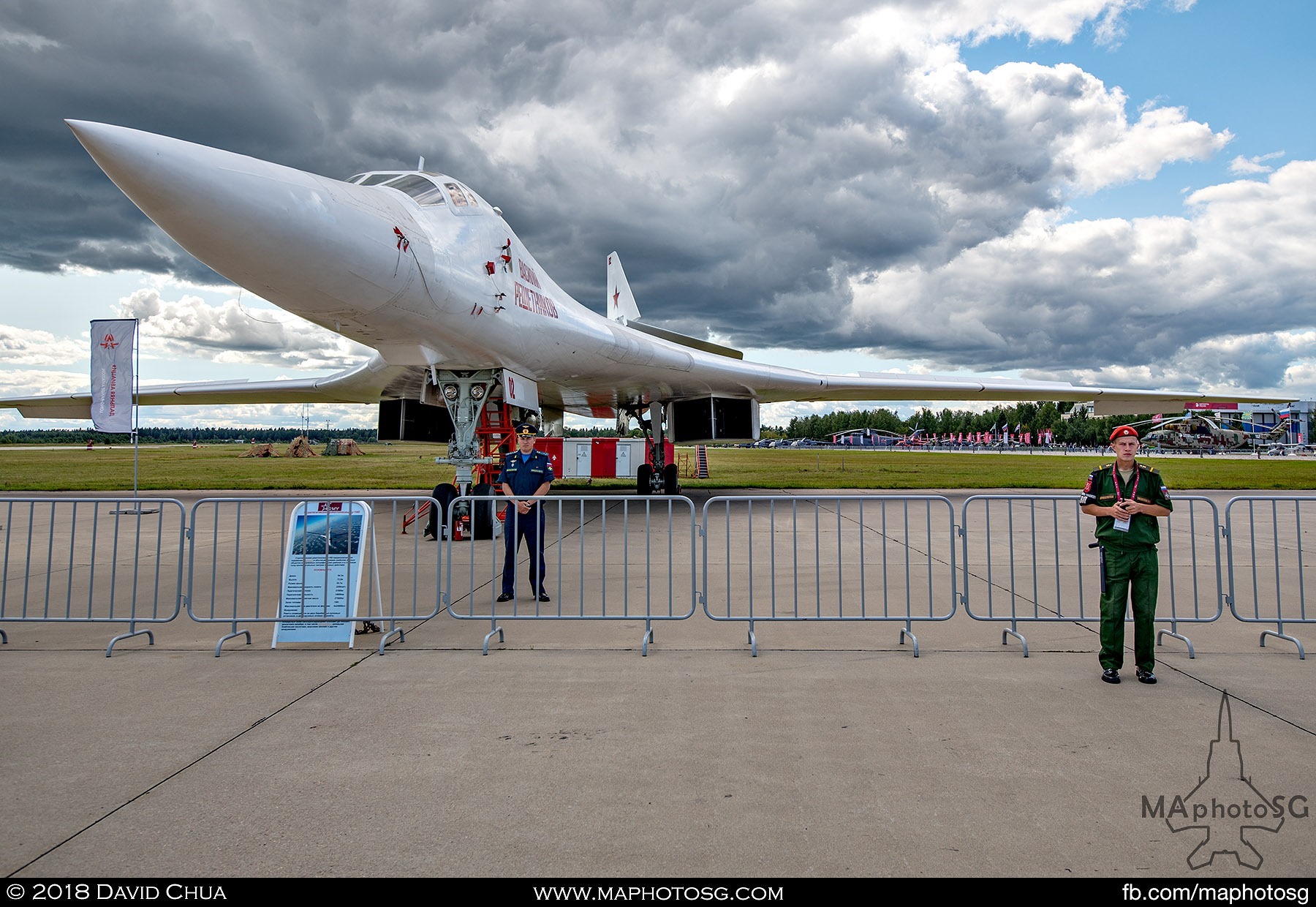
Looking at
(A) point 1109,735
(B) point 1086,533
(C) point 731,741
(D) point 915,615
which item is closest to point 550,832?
(C) point 731,741

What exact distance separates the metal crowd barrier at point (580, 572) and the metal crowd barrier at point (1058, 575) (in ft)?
7.01

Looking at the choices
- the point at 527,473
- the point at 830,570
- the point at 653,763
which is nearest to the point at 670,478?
the point at 830,570

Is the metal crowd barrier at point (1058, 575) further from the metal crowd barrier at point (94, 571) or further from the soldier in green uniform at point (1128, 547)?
the metal crowd barrier at point (94, 571)

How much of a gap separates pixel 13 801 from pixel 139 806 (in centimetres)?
45

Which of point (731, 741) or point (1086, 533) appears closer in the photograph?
point (731, 741)

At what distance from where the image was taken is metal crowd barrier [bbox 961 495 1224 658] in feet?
14.9

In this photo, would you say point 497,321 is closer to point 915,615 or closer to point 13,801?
point 915,615

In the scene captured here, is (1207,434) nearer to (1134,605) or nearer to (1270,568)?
(1270,568)

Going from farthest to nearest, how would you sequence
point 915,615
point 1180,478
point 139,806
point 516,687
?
point 1180,478 < point 915,615 < point 516,687 < point 139,806

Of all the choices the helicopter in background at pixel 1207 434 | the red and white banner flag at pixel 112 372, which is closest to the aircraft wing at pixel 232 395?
the red and white banner flag at pixel 112 372

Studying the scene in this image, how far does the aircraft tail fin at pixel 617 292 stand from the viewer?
22719 millimetres

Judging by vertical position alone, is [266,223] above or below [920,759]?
above

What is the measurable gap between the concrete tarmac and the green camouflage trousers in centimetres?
19

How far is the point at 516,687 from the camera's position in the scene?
3.62 metres
